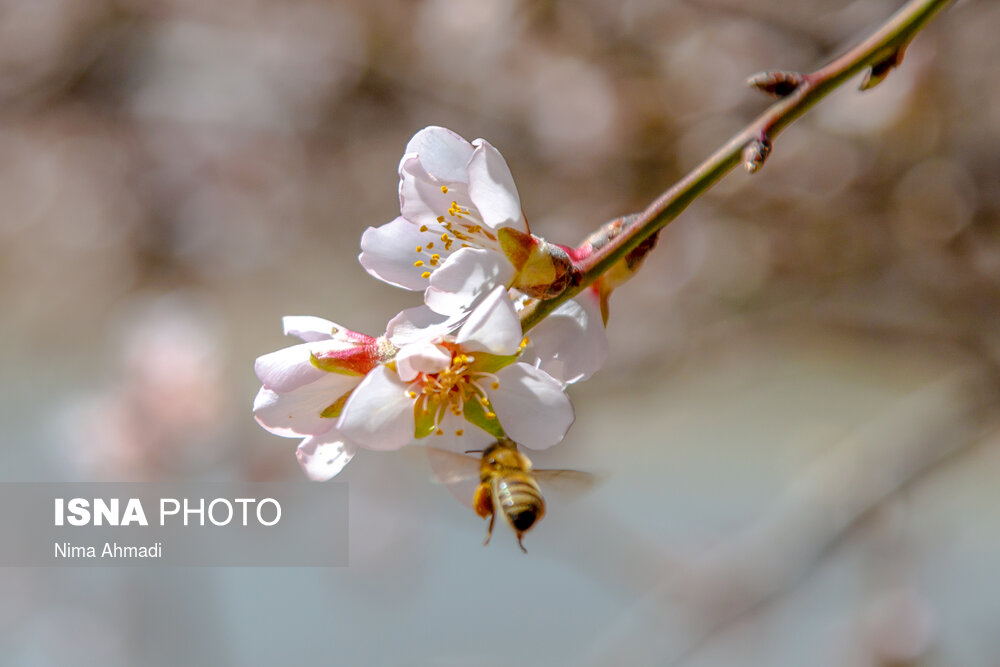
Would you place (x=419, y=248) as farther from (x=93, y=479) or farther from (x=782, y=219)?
(x=93, y=479)

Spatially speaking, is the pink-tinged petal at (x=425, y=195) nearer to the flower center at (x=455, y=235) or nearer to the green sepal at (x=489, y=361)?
the flower center at (x=455, y=235)

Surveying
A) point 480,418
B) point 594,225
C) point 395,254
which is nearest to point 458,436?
point 480,418

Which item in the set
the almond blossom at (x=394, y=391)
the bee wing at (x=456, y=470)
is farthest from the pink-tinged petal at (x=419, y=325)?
the bee wing at (x=456, y=470)

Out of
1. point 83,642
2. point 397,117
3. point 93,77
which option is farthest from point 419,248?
point 83,642

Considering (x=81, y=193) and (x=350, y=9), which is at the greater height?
(x=81, y=193)

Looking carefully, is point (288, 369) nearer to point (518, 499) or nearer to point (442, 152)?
point (442, 152)

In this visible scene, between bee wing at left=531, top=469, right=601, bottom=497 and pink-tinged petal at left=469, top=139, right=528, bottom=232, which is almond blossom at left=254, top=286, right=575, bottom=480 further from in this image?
bee wing at left=531, top=469, right=601, bottom=497
